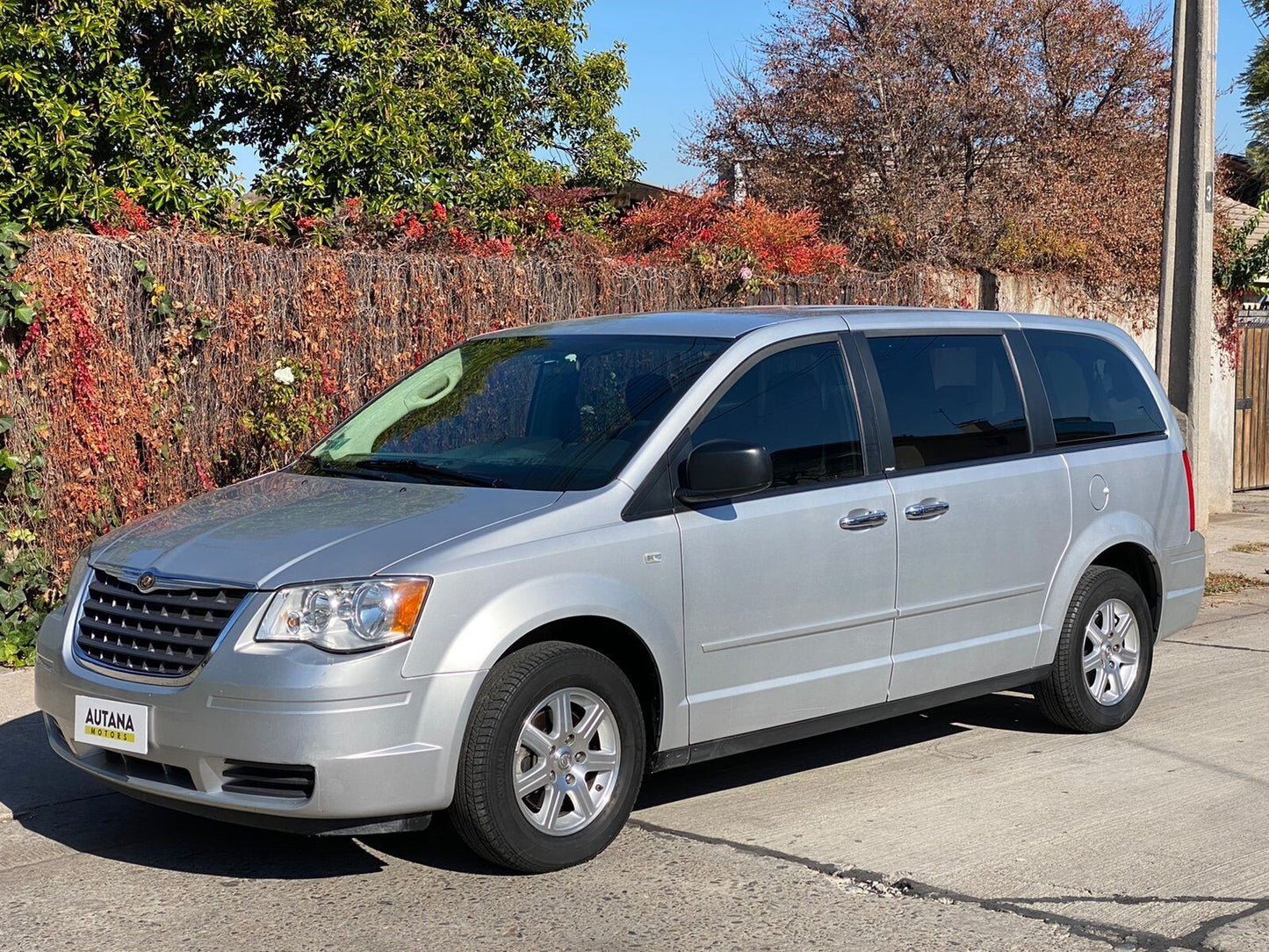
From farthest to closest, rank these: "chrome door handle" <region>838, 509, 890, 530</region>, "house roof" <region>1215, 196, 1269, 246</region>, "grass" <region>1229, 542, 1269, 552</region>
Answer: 1. "house roof" <region>1215, 196, 1269, 246</region>
2. "grass" <region>1229, 542, 1269, 552</region>
3. "chrome door handle" <region>838, 509, 890, 530</region>

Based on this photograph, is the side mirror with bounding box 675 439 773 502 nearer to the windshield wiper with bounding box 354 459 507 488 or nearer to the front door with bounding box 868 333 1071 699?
the windshield wiper with bounding box 354 459 507 488

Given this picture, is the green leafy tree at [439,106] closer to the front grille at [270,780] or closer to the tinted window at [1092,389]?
the tinted window at [1092,389]

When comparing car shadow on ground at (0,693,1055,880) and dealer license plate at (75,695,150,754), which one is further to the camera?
car shadow on ground at (0,693,1055,880)

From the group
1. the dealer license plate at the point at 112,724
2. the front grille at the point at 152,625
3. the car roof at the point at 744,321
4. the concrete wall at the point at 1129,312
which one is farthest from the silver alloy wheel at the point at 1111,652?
the concrete wall at the point at 1129,312

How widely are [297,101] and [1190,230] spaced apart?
7.94 meters

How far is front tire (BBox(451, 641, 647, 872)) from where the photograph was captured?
4.74m

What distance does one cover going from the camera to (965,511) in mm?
6188

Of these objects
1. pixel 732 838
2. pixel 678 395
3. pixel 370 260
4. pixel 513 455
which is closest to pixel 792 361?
pixel 678 395

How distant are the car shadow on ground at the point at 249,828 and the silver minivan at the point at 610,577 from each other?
16.3 inches

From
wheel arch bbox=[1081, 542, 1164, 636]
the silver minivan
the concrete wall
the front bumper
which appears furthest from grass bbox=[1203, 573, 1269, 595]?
the front bumper

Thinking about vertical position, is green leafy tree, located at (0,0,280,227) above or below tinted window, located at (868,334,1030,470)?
above

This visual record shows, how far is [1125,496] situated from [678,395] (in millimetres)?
2523

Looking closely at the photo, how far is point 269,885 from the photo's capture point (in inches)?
195

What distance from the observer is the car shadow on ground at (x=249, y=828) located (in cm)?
519
